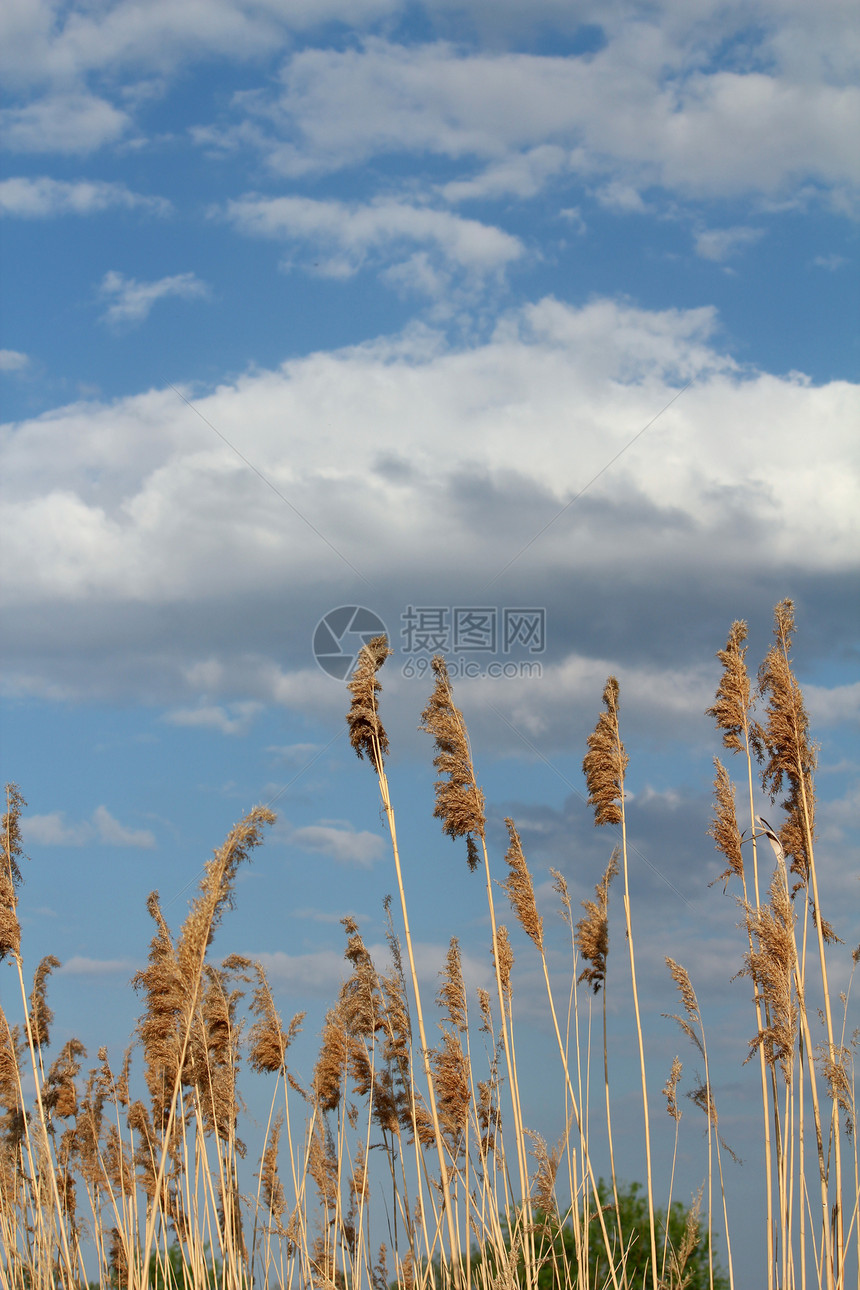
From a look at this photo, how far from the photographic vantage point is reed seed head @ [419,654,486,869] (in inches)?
334

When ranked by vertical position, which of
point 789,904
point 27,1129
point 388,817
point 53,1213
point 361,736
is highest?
point 361,736

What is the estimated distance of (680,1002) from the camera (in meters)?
8.67

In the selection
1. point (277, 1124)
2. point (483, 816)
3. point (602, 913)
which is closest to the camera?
point (483, 816)

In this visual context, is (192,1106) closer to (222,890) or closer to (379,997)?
(379,997)

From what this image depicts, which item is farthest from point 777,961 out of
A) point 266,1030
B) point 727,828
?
point 266,1030

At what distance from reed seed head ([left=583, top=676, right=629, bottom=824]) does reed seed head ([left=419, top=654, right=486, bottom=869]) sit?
1092 mm

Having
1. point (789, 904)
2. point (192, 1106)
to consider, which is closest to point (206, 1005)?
point (192, 1106)

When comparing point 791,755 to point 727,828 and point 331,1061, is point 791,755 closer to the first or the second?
point 727,828

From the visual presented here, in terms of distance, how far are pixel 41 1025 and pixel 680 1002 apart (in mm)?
5985

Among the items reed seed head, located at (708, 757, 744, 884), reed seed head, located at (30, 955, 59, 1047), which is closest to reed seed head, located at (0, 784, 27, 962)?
reed seed head, located at (30, 955, 59, 1047)

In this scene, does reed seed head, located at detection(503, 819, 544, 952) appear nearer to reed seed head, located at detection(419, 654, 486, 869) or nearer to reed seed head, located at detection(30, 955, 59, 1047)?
reed seed head, located at detection(419, 654, 486, 869)

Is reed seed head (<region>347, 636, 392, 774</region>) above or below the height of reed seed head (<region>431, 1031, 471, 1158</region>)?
above

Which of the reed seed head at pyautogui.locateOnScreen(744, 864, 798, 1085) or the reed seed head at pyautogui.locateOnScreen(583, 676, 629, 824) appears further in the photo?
the reed seed head at pyautogui.locateOnScreen(583, 676, 629, 824)

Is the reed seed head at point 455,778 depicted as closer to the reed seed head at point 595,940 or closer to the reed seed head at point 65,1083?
the reed seed head at point 595,940
